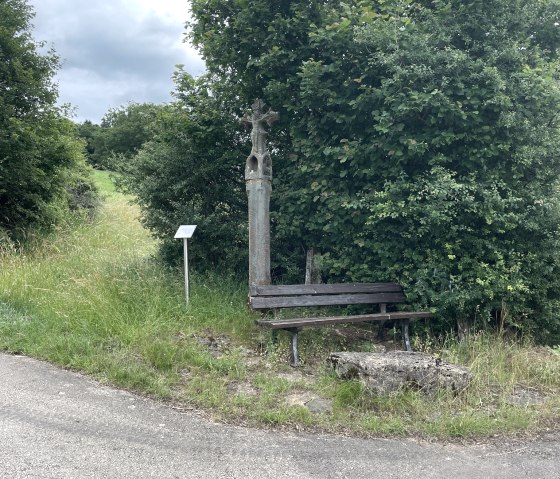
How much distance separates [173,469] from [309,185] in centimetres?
442

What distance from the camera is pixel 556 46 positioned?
6516 millimetres

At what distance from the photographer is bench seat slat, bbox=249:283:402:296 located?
5.54 meters

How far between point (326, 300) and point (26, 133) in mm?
7779

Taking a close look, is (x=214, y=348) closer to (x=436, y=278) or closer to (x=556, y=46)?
(x=436, y=278)

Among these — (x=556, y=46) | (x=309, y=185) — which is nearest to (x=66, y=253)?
(x=309, y=185)

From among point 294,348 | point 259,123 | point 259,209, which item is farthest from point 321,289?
point 259,123

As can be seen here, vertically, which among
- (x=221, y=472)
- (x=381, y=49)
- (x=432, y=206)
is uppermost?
(x=381, y=49)

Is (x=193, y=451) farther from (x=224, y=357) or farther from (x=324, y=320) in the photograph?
(x=324, y=320)

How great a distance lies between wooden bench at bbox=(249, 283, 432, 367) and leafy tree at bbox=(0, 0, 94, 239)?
23.6 ft

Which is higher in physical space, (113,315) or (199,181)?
(199,181)

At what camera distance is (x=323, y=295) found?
228 inches

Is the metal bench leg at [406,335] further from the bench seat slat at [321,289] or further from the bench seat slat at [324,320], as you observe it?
the bench seat slat at [321,289]

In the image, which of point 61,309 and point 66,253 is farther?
point 66,253

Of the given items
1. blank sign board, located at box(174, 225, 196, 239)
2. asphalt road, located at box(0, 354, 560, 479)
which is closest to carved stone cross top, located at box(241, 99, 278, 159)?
blank sign board, located at box(174, 225, 196, 239)
